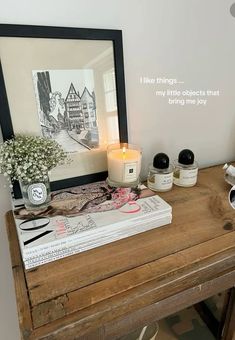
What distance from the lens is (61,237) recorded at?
51 cm

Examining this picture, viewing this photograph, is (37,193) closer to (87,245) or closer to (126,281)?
(87,245)

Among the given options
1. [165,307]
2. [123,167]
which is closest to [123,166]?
[123,167]

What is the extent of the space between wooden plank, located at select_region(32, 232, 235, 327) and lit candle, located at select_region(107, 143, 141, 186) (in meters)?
0.26

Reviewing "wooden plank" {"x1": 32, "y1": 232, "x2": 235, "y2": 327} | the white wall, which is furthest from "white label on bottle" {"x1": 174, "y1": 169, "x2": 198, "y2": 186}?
"wooden plank" {"x1": 32, "y1": 232, "x2": 235, "y2": 327}

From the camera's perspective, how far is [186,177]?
79 centimetres

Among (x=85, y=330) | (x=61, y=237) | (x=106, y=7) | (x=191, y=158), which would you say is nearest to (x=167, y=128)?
(x=191, y=158)

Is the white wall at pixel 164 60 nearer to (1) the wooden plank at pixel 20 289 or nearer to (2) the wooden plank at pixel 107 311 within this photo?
(1) the wooden plank at pixel 20 289

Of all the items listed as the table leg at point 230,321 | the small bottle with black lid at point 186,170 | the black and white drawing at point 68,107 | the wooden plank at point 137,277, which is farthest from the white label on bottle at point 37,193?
the table leg at point 230,321

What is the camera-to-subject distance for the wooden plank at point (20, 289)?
1.28 ft

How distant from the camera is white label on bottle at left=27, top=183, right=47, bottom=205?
1.98 feet

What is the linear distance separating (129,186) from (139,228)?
0.54ft

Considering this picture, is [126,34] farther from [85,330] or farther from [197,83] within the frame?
[85,330]

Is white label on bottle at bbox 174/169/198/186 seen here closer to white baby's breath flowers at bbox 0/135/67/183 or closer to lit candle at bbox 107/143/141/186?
lit candle at bbox 107/143/141/186

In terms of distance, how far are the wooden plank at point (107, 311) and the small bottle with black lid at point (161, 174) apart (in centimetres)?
30
